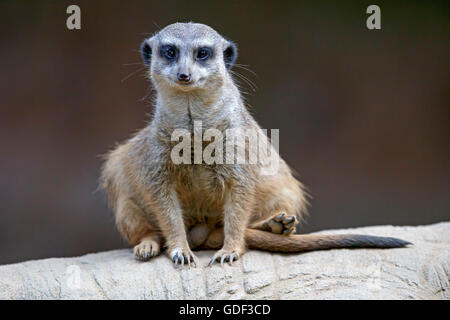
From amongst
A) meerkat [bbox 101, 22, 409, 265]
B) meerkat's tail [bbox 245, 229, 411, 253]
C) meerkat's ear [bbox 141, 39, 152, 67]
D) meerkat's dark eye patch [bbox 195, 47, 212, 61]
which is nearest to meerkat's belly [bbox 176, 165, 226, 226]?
meerkat [bbox 101, 22, 409, 265]

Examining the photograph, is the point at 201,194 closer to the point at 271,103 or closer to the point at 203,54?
the point at 203,54

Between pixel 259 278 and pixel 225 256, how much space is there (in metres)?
0.24

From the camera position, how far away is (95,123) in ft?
20.8

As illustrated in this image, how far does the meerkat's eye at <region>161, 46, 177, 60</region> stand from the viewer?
352 cm

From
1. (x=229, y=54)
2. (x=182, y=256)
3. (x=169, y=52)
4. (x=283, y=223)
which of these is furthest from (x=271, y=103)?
(x=182, y=256)

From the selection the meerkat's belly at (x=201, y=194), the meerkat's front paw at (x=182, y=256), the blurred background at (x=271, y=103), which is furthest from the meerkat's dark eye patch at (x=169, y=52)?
the blurred background at (x=271, y=103)

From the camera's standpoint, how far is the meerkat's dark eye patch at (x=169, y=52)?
11.5 feet

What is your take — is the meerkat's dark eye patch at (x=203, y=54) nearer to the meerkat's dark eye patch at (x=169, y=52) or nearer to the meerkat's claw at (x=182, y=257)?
the meerkat's dark eye patch at (x=169, y=52)

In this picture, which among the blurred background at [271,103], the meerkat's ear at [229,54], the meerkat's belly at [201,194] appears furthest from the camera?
the blurred background at [271,103]

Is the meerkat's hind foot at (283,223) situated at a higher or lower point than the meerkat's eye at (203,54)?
lower

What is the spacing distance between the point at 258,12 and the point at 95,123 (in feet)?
6.25

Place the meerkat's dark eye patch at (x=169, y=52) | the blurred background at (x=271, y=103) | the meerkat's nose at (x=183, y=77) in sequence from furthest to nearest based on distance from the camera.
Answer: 1. the blurred background at (x=271, y=103)
2. the meerkat's dark eye patch at (x=169, y=52)
3. the meerkat's nose at (x=183, y=77)

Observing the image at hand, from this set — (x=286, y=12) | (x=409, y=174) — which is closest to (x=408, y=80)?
(x=409, y=174)

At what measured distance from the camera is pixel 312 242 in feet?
12.2
